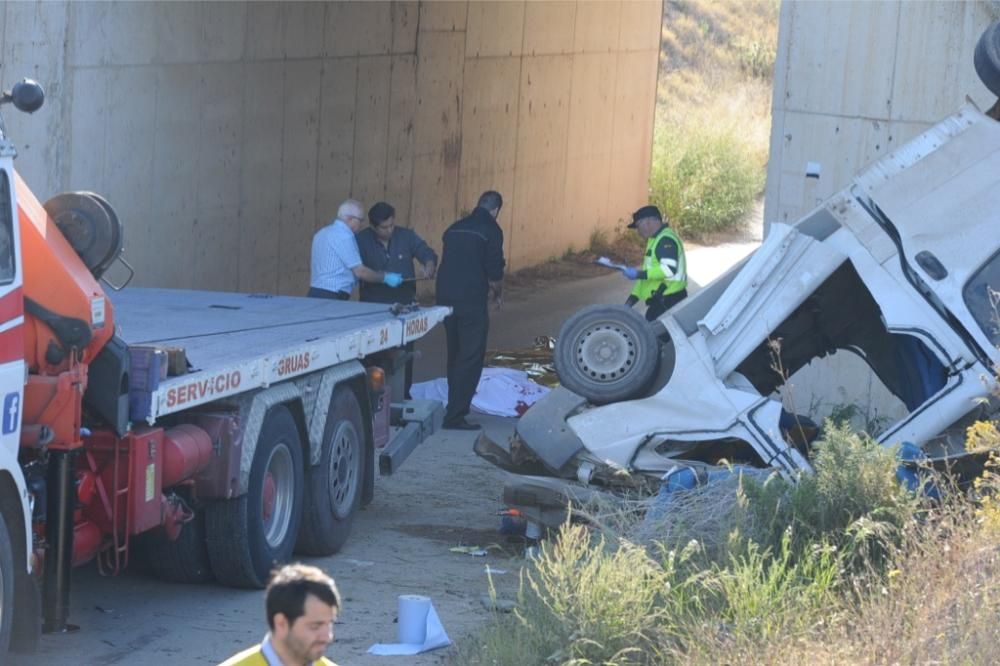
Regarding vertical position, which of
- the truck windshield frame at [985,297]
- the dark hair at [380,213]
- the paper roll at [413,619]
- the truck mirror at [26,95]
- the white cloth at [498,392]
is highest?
the truck mirror at [26,95]

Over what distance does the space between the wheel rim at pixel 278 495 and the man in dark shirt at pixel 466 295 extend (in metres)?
5.02

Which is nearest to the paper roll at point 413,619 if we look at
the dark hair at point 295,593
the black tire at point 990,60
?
the dark hair at point 295,593

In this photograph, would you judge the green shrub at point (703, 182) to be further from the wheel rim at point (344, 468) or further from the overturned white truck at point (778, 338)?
the overturned white truck at point (778, 338)

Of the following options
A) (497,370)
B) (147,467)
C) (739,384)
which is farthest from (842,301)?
(497,370)

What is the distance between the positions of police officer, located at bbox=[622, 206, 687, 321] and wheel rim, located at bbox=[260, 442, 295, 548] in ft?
14.2

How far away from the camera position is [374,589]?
9125 mm

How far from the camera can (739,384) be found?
9.17 metres

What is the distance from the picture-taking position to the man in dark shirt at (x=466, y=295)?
1429cm

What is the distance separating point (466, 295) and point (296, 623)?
1031cm

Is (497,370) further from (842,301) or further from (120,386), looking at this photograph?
(120,386)

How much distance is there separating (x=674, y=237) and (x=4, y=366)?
289 inches

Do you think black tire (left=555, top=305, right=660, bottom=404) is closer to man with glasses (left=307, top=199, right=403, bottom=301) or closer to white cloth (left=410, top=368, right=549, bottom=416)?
man with glasses (left=307, top=199, right=403, bottom=301)

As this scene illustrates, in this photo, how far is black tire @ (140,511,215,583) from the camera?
882cm

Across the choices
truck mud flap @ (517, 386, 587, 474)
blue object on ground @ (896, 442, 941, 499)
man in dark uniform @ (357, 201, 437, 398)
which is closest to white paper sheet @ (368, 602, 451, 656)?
truck mud flap @ (517, 386, 587, 474)
